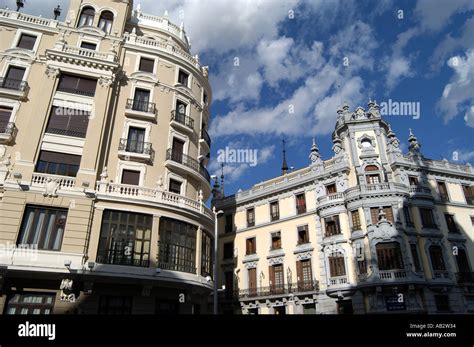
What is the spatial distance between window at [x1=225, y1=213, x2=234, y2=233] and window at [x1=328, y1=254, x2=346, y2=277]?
13.3 m

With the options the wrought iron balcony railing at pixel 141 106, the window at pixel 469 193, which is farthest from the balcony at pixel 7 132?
the window at pixel 469 193

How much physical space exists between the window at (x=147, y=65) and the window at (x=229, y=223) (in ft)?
70.6

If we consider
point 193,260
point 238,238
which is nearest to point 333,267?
point 238,238

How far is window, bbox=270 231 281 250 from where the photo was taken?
114 feet

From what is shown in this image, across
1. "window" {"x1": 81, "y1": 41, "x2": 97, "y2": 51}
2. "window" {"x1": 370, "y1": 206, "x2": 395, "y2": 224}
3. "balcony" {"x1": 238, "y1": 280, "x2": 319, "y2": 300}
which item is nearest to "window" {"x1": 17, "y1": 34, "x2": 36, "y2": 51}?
"window" {"x1": 81, "y1": 41, "x2": 97, "y2": 51}

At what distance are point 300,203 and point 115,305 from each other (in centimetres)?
2281

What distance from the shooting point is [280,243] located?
114ft

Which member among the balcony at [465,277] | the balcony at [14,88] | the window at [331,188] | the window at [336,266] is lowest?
the balcony at [465,277]

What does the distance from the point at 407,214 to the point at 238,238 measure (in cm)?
1828

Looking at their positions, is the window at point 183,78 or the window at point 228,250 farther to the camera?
the window at point 228,250

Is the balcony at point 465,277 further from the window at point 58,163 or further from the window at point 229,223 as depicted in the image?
the window at point 58,163

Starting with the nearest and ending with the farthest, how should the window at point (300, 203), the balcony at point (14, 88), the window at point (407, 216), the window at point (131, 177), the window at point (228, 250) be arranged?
the balcony at point (14, 88) < the window at point (131, 177) < the window at point (407, 216) < the window at point (300, 203) < the window at point (228, 250)

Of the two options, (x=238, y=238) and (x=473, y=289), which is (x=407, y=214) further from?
(x=238, y=238)

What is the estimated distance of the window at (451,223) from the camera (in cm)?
3135
